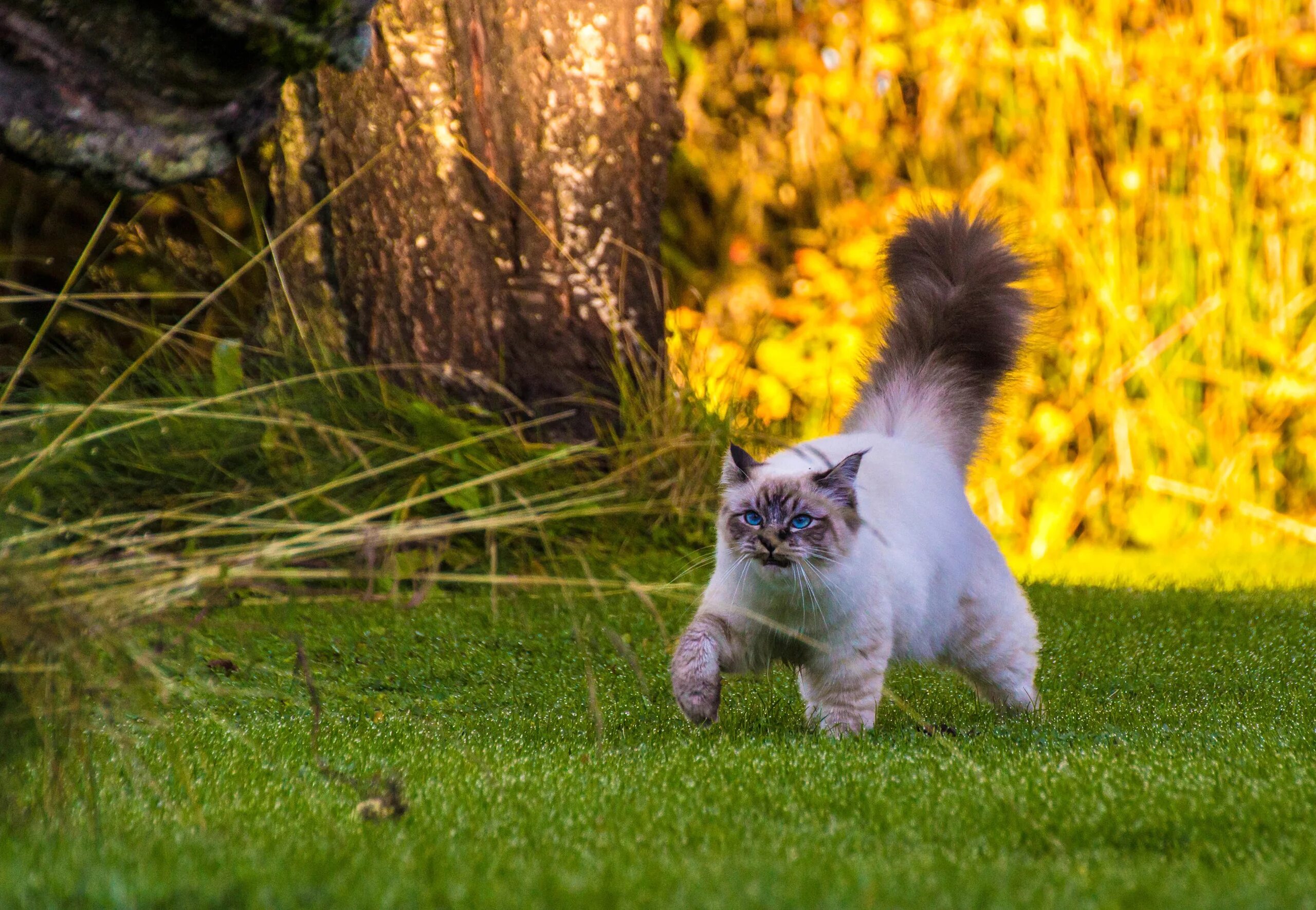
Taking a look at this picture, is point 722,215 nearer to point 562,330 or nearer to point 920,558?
point 562,330

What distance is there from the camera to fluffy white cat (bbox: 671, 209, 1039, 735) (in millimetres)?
3416

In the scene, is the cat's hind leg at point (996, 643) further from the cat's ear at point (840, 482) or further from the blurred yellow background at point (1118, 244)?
the blurred yellow background at point (1118, 244)

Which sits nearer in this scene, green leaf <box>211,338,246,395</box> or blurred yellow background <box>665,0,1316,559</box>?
green leaf <box>211,338,246,395</box>

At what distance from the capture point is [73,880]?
73.8 inches

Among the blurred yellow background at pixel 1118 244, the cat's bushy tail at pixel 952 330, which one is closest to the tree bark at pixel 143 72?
the cat's bushy tail at pixel 952 330

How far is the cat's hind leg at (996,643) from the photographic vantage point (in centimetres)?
380

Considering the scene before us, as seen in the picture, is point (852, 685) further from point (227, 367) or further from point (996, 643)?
point (227, 367)

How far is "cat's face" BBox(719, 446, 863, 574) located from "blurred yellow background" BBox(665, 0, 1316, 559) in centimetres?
348

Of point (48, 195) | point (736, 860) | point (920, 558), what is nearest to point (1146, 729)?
point (920, 558)

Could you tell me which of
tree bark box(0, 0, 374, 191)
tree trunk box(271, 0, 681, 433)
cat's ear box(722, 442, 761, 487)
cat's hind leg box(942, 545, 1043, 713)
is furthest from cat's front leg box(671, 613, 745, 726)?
tree trunk box(271, 0, 681, 433)

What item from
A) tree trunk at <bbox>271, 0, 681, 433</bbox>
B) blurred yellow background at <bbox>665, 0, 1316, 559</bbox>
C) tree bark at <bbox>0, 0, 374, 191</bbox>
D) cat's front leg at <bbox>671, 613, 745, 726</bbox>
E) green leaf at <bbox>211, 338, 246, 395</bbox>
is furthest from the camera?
blurred yellow background at <bbox>665, 0, 1316, 559</bbox>

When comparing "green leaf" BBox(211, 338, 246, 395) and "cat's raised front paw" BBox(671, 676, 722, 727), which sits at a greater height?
"green leaf" BBox(211, 338, 246, 395)

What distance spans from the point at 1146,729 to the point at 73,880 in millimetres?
2537

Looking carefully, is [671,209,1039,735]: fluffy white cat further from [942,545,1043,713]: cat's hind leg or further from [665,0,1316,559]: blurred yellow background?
[665,0,1316,559]: blurred yellow background
